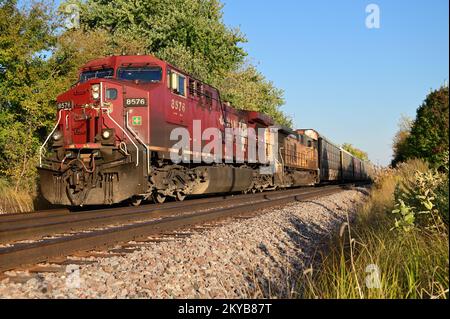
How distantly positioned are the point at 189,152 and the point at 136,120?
241cm

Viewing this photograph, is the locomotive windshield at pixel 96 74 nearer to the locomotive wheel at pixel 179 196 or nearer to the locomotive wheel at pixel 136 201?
the locomotive wheel at pixel 136 201

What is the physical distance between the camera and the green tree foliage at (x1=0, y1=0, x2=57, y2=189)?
15.9 meters

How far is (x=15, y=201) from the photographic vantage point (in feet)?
43.8

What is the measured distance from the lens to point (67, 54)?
19.4m

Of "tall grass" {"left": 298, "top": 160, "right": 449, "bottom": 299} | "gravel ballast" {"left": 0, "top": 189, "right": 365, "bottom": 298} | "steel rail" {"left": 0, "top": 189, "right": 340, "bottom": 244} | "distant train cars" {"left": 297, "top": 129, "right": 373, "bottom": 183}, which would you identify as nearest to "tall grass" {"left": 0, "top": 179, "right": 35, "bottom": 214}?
"steel rail" {"left": 0, "top": 189, "right": 340, "bottom": 244}

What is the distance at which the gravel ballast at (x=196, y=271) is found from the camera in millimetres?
4480

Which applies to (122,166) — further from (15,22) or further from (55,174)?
(15,22)

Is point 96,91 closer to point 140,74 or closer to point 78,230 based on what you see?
point 140,74

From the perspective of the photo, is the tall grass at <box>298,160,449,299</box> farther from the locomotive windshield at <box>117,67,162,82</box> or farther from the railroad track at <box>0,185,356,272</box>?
the locomotive windshield at <box>117,67,162,82</box>

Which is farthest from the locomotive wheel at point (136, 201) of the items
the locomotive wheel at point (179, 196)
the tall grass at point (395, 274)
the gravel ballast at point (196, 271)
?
the tall grass at point (395, 274)

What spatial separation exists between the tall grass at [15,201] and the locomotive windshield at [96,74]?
3.98 metres

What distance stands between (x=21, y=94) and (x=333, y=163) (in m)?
27.9

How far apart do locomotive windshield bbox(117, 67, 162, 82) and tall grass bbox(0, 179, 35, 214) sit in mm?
4671
